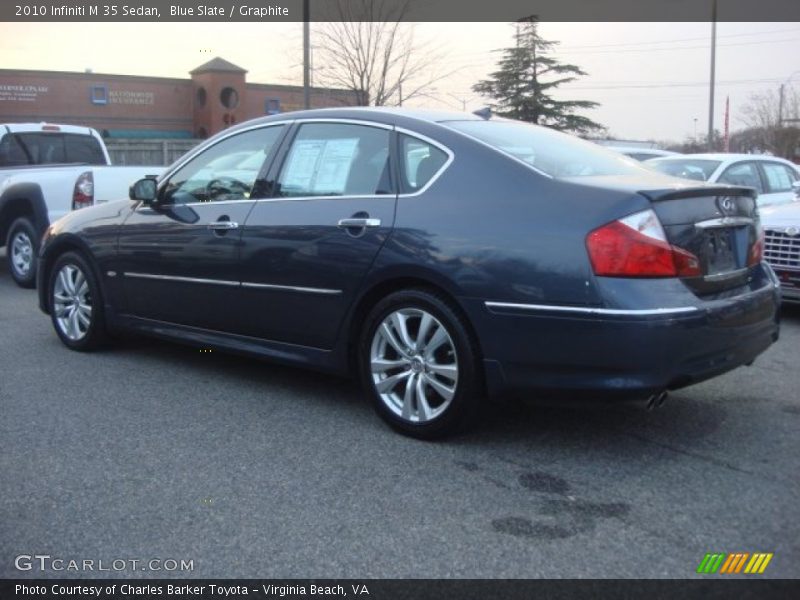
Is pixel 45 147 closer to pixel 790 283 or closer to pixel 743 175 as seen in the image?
pixel 743 175

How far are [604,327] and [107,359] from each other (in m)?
3.79

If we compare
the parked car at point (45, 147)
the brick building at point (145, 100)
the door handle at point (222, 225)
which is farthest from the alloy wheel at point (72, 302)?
the brick building at point (145, 100)

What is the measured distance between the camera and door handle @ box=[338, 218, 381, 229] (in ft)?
14.3

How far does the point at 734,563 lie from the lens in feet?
9.70

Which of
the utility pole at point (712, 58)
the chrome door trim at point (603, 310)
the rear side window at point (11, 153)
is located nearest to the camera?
the chrome door trim at point (603, 310)

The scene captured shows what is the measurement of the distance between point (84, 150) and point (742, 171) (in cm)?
865

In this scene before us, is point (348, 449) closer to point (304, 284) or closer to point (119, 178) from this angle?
point (304, 284)

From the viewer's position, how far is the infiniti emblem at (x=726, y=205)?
407 centimetres

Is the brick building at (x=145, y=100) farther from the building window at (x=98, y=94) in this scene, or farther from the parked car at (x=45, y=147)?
the parked car at (x=45, y=147)

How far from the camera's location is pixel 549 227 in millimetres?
3768

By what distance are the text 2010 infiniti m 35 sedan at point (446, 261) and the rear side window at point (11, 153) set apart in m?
6.64

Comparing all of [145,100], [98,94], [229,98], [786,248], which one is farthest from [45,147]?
[145,100]
